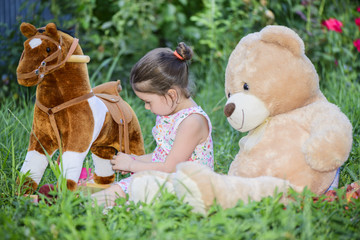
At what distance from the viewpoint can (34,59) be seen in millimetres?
1972

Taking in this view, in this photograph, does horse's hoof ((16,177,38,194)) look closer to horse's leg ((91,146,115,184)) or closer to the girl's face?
horse's leg ((91,146,115,184))

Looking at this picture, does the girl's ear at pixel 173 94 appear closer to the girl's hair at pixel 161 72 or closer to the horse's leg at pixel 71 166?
the girl's hair at pixel 161 72

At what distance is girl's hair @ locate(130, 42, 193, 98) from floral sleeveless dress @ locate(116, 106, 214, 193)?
136mm

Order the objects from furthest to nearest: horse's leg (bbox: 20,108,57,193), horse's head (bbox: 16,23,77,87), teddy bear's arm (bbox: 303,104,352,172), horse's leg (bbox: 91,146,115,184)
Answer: horse's leg (bbox: 91,146,115,184)
horse's leg (bbox: 20,108,57,193)
horse's head (bbox: 16,23,77,87)
teddy bear's arm (bbox: 303,104,352,172)

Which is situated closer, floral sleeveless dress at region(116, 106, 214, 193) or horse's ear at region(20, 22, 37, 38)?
horse's ear at region(20, 22, 37, 38)

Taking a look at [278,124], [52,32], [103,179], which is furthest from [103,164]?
[278,124]

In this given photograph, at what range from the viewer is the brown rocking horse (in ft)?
6.49

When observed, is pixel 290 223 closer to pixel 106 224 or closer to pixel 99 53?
pixel 106 224

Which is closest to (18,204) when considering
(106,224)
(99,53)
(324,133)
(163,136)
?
(106,224)

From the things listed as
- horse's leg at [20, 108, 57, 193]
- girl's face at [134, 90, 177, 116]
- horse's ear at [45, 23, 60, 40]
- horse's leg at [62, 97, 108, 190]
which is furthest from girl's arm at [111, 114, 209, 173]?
horse's ear at [45, 23, 60, 40]

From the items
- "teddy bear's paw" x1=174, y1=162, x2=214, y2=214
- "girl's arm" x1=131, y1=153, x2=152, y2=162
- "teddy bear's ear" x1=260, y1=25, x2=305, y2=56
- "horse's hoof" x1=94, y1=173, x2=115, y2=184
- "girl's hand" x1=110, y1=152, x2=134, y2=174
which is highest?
"teddy bear's ear" x1=260, y1=25, x2=305, y2=56

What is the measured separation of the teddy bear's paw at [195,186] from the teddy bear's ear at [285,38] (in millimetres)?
642

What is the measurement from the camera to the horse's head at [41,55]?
6.44ft

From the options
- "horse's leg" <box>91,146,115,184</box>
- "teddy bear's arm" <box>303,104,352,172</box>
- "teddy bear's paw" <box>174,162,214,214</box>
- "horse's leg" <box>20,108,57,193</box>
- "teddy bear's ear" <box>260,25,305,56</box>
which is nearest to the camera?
"teddy bear's paw" <box>174,162,214,214</box>
